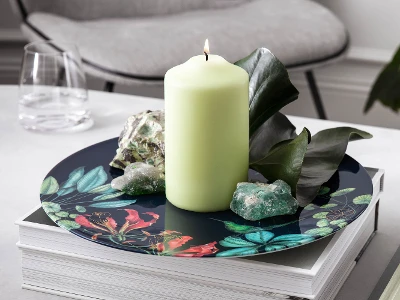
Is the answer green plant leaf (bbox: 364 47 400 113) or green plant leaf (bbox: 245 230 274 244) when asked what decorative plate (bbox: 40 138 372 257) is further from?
green plant leaf (bbox: 364 47 400 113)

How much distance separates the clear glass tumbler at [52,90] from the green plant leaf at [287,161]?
0.45 metres

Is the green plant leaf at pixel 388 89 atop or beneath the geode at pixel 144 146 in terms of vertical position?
beneath

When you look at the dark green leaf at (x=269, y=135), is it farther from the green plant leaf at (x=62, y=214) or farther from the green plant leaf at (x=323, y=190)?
the green plant leaf at (x=62, y=214)

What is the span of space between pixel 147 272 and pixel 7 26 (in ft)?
6.84

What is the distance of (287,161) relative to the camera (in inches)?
24.1

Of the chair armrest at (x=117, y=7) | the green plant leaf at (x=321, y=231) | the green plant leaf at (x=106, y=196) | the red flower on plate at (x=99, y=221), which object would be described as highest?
the green plant leaf at (x=321, y=231)

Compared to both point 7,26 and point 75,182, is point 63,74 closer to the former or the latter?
point 75,182

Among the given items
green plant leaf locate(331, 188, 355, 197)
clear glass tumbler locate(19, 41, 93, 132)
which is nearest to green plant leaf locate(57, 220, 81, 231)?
green plant leaf locate(331, 188, 355, 197)

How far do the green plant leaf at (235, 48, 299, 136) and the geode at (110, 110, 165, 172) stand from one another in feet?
0.30

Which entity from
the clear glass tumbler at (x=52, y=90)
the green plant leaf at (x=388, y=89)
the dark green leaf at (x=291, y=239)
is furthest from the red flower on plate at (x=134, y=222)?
the green plant leaf at (x=388, y=89)

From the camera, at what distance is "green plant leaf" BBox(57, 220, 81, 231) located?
1.85ft

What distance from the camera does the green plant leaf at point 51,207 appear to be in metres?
0.60

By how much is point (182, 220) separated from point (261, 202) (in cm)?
7

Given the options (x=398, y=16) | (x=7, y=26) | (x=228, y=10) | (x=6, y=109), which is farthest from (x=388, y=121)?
(x=6, y=109)
